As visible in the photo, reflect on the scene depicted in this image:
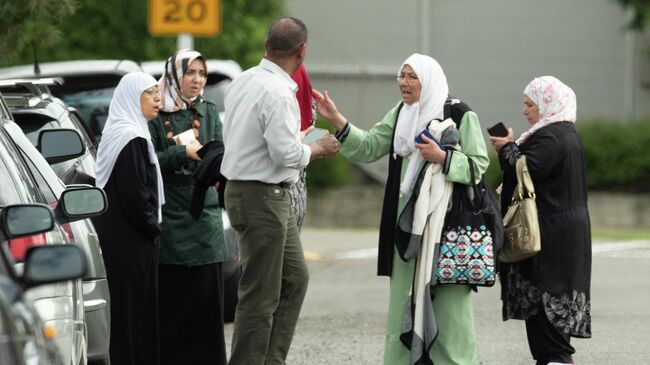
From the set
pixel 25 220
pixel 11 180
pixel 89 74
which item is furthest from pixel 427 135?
pixel 89 74

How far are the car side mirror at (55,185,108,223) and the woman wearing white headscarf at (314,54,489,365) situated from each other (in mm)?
2144

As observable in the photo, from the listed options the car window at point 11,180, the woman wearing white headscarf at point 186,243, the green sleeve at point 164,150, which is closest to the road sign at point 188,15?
the woman wearing white headscarf at point 186,243

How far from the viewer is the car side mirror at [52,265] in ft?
14.3

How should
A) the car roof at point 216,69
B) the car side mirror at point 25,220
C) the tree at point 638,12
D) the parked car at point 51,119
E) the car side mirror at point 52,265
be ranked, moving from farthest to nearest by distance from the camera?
the tree at point 638,12
the car roof at point 216,69
the parked car at point 51,119
the car side mirror at point 25,220
the car side mirror at point 52,265

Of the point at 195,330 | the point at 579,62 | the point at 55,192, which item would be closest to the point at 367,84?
the point at 579,62

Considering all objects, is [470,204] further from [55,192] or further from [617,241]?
[617,241]

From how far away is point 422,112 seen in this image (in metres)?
8.07

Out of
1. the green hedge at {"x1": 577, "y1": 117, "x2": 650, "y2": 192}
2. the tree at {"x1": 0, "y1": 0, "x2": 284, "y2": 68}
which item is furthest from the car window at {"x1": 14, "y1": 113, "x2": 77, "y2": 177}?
the green hedge at {"x1": 577, "y1": 117, "x2": 650, "y2": 192}

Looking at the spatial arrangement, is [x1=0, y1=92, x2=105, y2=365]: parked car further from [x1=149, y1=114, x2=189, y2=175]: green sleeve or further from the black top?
[x1=149, y1=114, x2=189, y2=175]: green sleeve

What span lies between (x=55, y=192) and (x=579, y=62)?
17.8 metres

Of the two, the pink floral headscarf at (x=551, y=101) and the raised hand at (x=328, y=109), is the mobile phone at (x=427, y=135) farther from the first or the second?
the pink floral headscarf at (x=551, y=101)

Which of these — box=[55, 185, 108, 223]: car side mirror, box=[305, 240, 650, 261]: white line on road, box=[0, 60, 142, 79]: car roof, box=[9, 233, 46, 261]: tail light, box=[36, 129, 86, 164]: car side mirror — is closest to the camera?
box=[9, 233, 46, 261]: tail light

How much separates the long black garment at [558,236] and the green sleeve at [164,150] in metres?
1.83

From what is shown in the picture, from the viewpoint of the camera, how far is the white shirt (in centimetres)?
746
